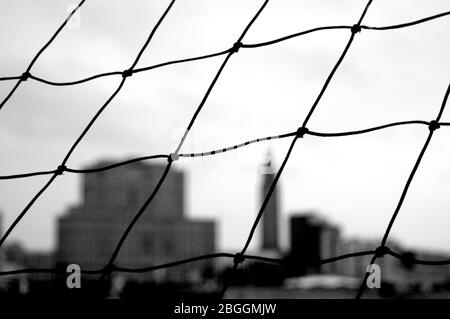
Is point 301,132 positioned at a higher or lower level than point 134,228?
lower

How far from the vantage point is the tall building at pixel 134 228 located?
162 ft

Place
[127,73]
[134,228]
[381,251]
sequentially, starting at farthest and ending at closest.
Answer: [134,228] → [127,73] → [381,251]

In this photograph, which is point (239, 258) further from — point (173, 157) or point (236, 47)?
point (236, 47)

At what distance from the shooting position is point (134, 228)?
5062cm

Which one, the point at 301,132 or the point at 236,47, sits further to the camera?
the point at 236,47

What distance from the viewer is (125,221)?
51625 millimetres

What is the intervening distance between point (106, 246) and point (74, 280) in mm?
49451

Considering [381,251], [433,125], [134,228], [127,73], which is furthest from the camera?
[134,228]

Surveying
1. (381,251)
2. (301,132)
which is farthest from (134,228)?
(381,251)

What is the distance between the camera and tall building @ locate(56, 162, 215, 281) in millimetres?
49469

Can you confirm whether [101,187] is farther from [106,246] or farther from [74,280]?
[74,280]

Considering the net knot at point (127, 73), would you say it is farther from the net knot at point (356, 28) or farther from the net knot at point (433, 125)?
the net knot at point (433, 125)

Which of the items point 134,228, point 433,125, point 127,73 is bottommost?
point 433,125
